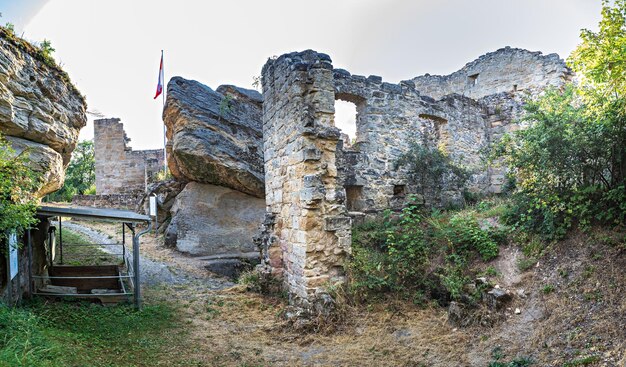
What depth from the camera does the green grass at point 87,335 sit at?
152 inches

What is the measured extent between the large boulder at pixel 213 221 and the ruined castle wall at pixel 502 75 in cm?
1147

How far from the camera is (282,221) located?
7.36 m

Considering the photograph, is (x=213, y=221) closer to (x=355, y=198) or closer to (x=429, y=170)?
(x=355, y=198)

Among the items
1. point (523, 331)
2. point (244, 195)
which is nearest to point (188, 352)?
point (523, 331)

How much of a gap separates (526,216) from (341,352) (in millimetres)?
3667

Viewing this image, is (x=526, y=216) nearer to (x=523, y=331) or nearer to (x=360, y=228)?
(x=523, y=331)

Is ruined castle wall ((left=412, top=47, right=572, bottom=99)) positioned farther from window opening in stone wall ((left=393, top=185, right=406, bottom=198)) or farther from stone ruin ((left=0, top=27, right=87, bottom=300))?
stone ruin ((left=0, top=27, right=87, bottom=300))

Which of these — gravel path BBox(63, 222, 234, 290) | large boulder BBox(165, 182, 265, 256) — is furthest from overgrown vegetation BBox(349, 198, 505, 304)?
large boulder BBox(165, 182, 265, 256)

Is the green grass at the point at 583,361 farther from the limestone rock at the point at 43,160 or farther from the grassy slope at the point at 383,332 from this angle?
the limestone rock at the point at 43,160

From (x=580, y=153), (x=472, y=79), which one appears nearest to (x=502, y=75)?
(x=472, y=79)

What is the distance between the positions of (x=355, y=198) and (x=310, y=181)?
12.9 ft

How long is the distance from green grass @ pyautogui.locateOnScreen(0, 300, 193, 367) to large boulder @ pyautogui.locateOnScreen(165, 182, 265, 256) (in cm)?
513

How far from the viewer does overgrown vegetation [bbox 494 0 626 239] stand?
439 centimetres

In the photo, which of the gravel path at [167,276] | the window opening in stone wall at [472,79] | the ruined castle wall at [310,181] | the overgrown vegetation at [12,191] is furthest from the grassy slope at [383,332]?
the window opening in stone wall at [472,79]
